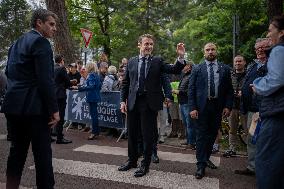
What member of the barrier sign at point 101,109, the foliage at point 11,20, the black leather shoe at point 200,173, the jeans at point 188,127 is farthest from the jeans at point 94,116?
the foliage at point 11,20

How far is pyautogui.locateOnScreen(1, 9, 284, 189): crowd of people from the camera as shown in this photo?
3.69m

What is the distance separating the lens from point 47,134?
443 centimetres

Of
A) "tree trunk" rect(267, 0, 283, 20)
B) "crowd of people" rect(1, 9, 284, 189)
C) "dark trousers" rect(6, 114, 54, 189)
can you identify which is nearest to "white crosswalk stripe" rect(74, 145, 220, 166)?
"crowd of people" rect(1, 9, 284, 189)

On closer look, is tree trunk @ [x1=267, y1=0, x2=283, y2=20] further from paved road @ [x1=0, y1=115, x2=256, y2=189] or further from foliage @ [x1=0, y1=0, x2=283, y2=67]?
foliage @ [x1=0, y1=0, x2=283, y2=67]

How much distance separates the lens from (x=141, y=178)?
6.02 m

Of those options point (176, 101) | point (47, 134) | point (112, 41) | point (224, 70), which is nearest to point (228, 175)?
point (224, 70)

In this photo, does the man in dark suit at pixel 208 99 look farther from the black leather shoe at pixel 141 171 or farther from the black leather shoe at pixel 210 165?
the black leather shoe at pixel 141 171

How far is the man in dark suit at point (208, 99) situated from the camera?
6.34 meters

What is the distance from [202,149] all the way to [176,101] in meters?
3.99

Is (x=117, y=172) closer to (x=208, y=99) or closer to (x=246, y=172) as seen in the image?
(x=208, y=99)

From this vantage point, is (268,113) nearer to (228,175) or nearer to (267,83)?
(267,83)

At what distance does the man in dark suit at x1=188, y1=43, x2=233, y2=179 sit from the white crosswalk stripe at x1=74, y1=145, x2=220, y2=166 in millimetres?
1131

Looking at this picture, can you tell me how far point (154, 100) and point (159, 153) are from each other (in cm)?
238

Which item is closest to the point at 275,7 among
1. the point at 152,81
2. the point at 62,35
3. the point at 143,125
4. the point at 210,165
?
the point at 210,165
